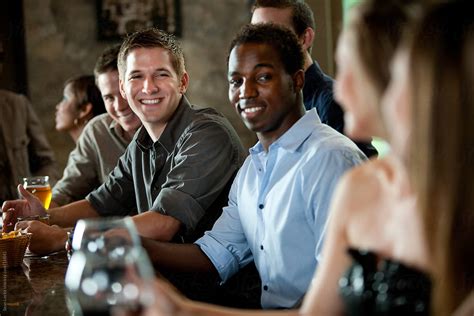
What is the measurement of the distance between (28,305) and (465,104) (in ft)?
4.08

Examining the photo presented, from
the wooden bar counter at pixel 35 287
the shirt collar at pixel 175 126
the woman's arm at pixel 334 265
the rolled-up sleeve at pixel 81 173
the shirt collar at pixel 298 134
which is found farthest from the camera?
the rolled-up sleeve at pixel 81 173

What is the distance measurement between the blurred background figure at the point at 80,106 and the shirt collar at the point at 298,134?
105 inches

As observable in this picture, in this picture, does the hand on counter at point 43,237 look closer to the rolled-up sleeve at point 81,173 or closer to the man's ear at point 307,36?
the rolled-up sleeve at point 81,173

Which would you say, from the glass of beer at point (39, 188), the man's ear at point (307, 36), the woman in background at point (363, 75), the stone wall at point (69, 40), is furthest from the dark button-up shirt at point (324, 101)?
the stone wall at point (69, 40)

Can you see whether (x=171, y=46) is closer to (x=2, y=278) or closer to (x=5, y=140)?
(x=2, y=278)

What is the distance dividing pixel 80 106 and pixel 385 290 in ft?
13.2

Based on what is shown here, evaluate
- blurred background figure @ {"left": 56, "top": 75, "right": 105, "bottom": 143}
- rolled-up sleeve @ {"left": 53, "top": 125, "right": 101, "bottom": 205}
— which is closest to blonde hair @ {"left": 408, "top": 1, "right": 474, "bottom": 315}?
rolled-up sleeve @ {"left": 53, "top": 125, "right": 101, "bottom": 205}

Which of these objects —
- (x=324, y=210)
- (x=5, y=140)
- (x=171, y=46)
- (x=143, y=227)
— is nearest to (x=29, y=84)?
(x=5, y=140)

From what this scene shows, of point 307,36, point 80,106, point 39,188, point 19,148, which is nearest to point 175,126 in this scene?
point 39,188

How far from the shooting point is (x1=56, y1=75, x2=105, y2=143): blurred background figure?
5.04m

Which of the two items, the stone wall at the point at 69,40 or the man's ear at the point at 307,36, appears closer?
the man's ear at the point at 307,36

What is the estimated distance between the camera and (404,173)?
132cm

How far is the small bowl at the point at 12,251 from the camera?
8.73 ft

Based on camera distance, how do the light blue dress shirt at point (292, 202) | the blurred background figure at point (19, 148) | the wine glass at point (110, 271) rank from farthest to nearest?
the blurred background figure at point (19, 148) → the light blue dress shirt at point (292, 202) → the wine glass at point (110, 271)
